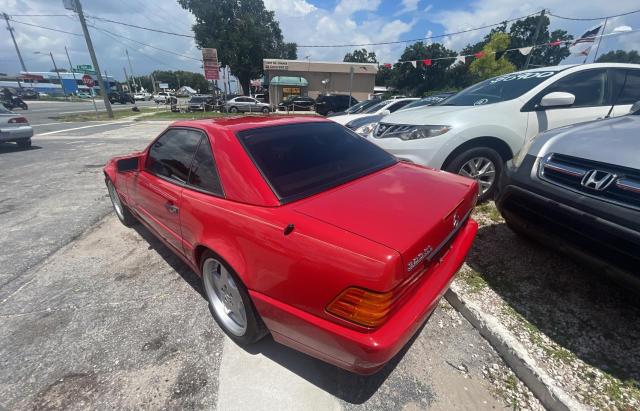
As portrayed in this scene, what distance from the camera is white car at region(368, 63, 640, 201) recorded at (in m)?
3.38

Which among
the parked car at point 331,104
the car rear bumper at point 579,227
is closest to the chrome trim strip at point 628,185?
the car rear bumper at point 579,227

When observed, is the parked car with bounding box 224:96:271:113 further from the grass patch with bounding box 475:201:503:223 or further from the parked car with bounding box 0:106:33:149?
the grass patch with bounding box 475:201:503:223

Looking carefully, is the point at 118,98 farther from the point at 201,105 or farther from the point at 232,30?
the point at 201,105

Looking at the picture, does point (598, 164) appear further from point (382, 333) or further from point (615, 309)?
point (382, 333)

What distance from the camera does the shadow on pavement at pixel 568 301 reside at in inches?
72.0

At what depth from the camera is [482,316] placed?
211 cm

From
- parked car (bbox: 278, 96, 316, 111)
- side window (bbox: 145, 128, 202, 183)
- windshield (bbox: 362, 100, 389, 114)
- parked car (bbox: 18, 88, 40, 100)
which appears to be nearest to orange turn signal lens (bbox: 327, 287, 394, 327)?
side window (bbox: 145, 128, 202, 183)

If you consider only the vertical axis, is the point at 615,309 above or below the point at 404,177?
below

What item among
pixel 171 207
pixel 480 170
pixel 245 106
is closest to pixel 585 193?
pixel 480 170

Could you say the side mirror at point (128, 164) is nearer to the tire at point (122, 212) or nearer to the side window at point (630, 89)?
the tire at point (122, 212)

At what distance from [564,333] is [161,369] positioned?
2.74 meters

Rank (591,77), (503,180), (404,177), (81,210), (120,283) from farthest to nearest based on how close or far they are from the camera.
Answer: (81,210) → (591,77) → (120,283) → (503,180) → (404,177)

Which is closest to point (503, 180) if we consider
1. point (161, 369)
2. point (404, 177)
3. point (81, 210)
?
point (404, 177)

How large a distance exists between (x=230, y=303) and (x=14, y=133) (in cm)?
1108
